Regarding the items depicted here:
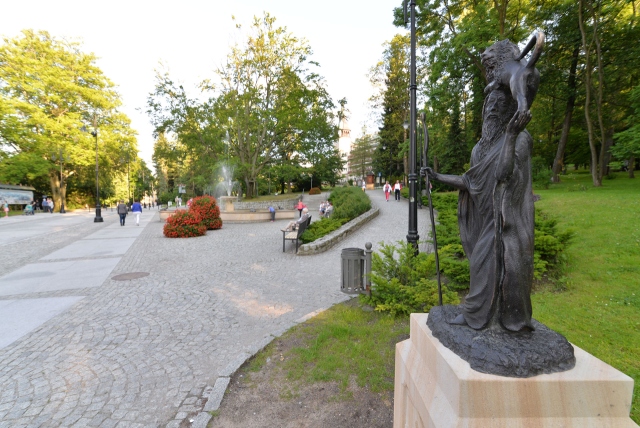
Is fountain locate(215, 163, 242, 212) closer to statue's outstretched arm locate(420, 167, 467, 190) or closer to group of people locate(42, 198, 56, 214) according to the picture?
group of people locate(42, 198, 56, 214)

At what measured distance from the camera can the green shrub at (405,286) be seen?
503 centimetres

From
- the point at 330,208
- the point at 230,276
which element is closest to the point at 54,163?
the point at 330,208

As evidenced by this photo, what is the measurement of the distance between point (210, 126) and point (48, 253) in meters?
17.2

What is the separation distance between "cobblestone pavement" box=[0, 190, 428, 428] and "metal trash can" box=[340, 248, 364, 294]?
1.33ft

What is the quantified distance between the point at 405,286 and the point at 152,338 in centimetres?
421

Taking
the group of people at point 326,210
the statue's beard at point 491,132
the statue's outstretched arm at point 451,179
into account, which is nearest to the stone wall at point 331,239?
the group of people at point 326,210

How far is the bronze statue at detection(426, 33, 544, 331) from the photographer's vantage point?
6.31ft

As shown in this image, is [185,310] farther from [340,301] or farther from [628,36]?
[628,36]

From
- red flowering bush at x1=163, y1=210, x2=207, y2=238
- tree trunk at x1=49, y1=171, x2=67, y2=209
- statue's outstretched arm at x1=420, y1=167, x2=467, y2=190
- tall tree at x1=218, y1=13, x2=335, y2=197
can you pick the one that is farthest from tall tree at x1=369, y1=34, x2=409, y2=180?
tree trunk at x1=49, y1=171, x2=67, y2=209

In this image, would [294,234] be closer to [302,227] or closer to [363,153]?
[302,227]

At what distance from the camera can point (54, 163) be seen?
35.4 m

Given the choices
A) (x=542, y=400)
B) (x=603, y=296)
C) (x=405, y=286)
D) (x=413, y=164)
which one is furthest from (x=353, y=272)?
(x=542, y=400)

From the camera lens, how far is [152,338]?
4855mm

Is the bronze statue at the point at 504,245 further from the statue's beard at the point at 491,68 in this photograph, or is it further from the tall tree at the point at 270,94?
the tall tree at the point at 270,94
